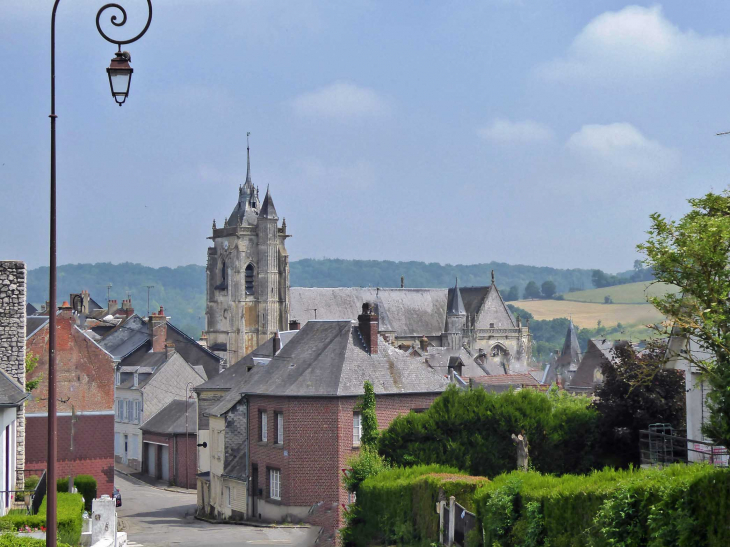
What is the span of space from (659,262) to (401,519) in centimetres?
1024

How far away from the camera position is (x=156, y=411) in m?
60.3

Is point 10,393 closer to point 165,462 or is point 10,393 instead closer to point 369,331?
point 369,331

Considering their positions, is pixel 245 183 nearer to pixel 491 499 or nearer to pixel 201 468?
pixel 201 468

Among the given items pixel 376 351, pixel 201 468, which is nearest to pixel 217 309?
pixel 201 468

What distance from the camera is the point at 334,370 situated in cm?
3675

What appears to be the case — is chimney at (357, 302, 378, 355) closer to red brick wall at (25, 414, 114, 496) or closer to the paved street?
the paved street

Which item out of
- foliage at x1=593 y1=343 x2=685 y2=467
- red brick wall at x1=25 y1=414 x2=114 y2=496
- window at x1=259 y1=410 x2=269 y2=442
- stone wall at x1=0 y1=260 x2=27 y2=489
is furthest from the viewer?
window at x1=259 y1=410 x2=269 y2=442

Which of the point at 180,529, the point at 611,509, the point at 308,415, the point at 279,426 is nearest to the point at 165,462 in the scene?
the point at 180,529

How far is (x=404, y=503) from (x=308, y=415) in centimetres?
1214

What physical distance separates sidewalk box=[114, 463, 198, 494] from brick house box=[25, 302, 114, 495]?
16.1 meters

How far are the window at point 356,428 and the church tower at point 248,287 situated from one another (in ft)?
216

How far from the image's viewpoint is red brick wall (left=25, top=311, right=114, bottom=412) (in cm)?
3534

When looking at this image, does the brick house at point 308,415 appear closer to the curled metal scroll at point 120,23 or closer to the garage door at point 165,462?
the garage door at point 165,462

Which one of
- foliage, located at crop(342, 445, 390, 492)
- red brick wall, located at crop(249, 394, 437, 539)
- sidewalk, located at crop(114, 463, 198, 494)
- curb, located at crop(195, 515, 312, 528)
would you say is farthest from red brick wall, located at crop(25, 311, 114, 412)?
sidewalk, located at crop(114, 463, 198, 494)
